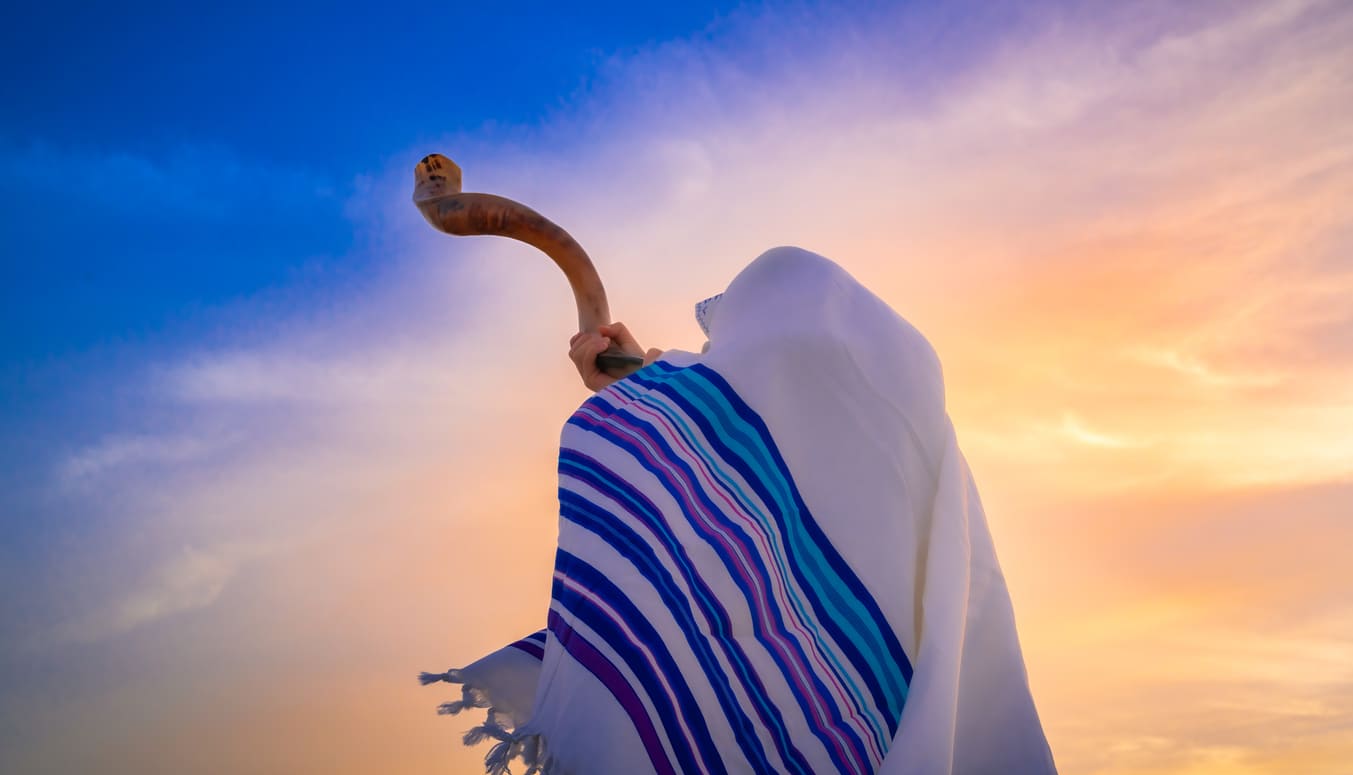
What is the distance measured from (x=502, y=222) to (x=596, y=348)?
1.85 ft

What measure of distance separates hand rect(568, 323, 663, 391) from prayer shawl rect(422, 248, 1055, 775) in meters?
0.57

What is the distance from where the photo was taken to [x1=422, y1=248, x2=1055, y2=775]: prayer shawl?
5.88 feet

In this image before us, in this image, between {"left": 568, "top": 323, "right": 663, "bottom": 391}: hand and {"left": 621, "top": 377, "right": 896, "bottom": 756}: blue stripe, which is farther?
{"left": 568, "top": 323, "right": 663, "bottom": 391}: hand

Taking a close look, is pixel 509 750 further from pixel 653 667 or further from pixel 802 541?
pixel 802 541

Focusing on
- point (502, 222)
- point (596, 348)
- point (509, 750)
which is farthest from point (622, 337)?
point (509, 750)

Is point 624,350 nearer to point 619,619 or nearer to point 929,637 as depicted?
point 619,619

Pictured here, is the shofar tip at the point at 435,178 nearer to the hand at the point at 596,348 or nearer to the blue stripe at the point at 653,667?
the hand at the point at 596,348

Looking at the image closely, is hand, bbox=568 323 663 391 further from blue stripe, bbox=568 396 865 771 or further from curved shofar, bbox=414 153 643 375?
blue stripe, bbox=568 396 865 771

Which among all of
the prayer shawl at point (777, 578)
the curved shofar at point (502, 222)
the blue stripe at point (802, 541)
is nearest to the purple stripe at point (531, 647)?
the prayer shawl at point (777, 578)

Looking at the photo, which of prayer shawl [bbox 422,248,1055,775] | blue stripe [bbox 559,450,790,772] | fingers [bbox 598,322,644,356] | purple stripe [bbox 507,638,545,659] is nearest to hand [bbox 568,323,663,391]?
fingers [bbox 598,322,644,356]

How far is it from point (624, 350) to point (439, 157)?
0.98 metres

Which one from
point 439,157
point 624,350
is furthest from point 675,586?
point 439,157

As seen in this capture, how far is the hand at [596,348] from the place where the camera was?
2.92 metres

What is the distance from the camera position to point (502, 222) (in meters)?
3.11
